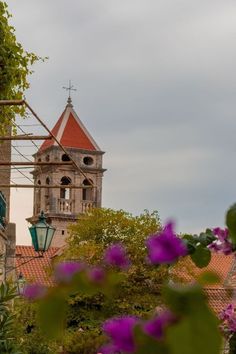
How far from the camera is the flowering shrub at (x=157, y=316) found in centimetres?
133

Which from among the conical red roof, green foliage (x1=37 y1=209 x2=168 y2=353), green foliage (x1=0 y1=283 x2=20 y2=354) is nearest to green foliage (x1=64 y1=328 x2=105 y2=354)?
green foliage (x1=37 y1=209 x2=168 y2=353)

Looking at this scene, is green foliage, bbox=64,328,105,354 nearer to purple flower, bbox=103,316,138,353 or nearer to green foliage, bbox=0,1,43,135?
green foliage, bbox=0,1,43,135

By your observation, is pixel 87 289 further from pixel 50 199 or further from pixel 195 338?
pixel 50 199

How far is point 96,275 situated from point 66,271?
90 millimetres

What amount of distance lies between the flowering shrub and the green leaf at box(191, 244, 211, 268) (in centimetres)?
155

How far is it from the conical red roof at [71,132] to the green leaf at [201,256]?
84018 mm

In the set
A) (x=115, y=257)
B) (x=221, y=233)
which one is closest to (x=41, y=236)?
(x=221, y=233)

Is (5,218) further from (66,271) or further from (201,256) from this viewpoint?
(66,271)

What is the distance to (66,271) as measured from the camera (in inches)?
60.1

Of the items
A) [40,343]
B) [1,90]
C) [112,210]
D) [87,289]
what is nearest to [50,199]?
[112,210]

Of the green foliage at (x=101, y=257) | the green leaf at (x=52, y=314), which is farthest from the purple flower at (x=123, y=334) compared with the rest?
the green foliage at (x=101, y=257)

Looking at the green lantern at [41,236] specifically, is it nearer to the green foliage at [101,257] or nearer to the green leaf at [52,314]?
the green leaf at [52,314]

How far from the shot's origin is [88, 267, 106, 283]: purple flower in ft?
5.21

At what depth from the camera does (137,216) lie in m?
47.7
